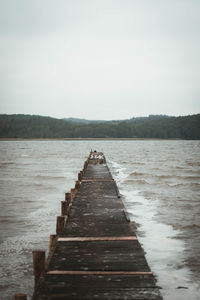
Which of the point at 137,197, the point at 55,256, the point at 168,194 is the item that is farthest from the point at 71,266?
the point at 168,194

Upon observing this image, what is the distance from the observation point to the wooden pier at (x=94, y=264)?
197 inches

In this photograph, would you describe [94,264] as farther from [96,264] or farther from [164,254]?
[164,254]

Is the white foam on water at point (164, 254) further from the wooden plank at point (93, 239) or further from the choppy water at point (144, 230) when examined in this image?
the wooden plank at point (93, 239)

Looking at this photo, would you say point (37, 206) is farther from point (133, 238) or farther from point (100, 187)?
point (133, 238)

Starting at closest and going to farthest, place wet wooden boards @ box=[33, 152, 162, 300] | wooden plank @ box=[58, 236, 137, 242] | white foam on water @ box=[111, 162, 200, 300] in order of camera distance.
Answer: wet wooden boards @ box=[33, 152, 162, 300]
white foam on water @ box=[111, 162, 200, 300]
wooden plank @ box=[58, 236, 137, 242]

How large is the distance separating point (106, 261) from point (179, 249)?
4.74 meters

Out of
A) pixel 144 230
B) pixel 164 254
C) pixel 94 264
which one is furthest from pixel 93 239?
pixel 144 230

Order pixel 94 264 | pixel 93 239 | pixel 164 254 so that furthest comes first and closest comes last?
1. pixel 164 254
2. pixel 93 239
3. pixel 94 264

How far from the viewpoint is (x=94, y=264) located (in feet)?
20.0

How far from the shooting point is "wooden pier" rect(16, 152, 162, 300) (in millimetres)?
5004

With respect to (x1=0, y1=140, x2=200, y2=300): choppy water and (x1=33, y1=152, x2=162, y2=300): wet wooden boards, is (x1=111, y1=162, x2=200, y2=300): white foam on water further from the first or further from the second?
(x1=33, y1=152, x2=162, y2=300): wet wooden boards

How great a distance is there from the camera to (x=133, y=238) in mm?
7676

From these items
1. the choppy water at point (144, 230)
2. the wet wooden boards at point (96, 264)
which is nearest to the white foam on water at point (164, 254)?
the choppy water at point (144, 230)

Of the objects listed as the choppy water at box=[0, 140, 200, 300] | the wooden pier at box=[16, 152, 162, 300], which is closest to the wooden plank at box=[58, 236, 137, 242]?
the wooden pier at box=[16, 152, 162, 300]
